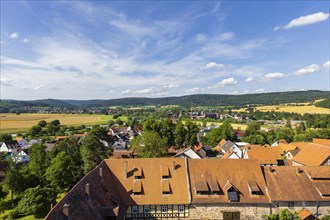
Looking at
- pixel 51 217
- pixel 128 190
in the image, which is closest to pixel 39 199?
pixel 128 190

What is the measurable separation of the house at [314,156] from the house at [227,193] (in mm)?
23951

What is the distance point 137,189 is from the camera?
2919 cm

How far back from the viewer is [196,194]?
29062 millimetres

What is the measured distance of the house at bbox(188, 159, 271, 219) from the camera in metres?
28.7

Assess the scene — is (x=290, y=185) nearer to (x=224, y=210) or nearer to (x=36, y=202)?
(x=224, y=210)

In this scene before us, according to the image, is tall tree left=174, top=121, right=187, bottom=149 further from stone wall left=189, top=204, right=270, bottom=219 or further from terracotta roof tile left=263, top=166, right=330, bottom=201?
stone wall left=189, top=204, right=270, bottom=219

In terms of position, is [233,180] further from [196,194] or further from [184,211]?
[184,211]

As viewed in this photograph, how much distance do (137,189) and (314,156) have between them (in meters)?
38.0

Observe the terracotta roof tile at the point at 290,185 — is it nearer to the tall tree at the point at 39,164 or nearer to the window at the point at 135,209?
the window at the point at 135,209

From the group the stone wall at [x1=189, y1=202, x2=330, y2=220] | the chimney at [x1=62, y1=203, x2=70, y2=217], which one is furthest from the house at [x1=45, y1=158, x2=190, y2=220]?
the chimney at [x1=62, y1=203, x2=70, y2=217]

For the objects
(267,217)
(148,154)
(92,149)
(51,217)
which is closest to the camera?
(51,217)

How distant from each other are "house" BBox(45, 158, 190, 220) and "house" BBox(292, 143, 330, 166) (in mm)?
30581

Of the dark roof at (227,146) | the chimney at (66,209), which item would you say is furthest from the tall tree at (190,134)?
the chimney at (66,209)

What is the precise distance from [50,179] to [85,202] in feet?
70.1
